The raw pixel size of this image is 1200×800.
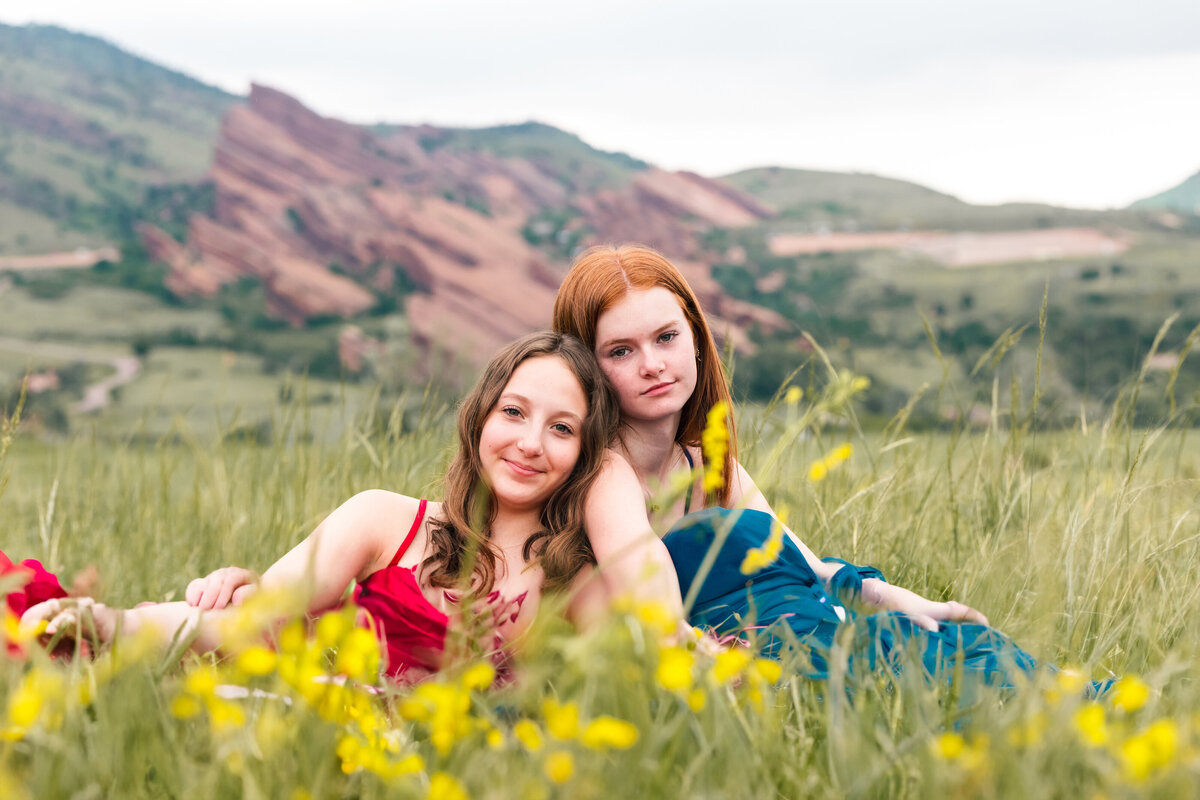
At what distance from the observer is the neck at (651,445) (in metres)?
2.71

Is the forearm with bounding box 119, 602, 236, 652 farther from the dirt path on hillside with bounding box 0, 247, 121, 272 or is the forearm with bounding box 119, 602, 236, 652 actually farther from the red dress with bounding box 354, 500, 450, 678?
the dirt path on hillside with bounding box 0, 247, 121, 272

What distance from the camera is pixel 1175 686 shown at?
1.95 m

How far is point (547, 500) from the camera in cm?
247

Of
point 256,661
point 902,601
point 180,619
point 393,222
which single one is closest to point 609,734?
point 256,661

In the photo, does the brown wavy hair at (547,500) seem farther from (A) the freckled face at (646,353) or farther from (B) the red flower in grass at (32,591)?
(B) the red flower in grass at (32,591)

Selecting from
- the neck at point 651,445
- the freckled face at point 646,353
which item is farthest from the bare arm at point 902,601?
the freckled face at point 646,353

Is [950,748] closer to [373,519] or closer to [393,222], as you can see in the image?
[373,519]

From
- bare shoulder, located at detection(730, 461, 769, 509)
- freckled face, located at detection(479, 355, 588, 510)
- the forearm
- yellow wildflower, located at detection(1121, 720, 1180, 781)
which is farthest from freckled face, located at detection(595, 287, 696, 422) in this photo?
yellow wildflower, located at detection(1121, 720, 1180, 781)

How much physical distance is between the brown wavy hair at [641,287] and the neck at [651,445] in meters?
0.09

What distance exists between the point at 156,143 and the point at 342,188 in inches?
1227

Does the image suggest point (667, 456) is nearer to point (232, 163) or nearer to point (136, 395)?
point (136, 395)

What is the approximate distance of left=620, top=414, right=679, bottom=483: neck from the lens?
8.89 feet

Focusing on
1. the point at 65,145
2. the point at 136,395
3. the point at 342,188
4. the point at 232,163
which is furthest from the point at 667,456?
the point at 65,145

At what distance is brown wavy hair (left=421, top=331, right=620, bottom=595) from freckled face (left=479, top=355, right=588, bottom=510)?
0.04 meters
